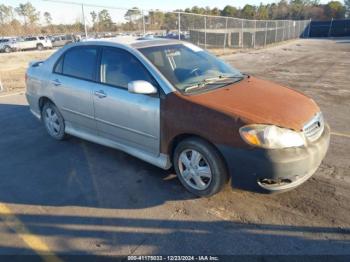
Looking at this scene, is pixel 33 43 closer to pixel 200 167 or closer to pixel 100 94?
pixel 100 94

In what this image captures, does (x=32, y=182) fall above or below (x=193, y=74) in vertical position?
below

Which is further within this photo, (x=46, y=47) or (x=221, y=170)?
(x=46, y=47)

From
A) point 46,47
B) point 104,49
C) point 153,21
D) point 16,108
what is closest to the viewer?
point 104,49

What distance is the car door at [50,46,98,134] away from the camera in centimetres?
436

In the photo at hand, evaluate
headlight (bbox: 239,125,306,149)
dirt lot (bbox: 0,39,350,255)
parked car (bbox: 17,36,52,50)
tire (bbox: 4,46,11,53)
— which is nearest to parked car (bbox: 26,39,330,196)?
headlight (bbox: 239,125,306,149)

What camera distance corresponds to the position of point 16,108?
7.58 meters

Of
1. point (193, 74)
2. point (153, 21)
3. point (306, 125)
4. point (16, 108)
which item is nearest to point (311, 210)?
point (306, 125)

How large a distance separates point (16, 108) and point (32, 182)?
4.34 meters

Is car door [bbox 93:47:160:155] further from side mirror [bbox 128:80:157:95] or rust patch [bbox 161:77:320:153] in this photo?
rust patch [bbox 161:77:320:153]

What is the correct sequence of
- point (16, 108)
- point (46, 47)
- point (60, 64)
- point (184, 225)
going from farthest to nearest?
point (46, 47)
point (16, 108)
point (60, 64)
point (184, 225)

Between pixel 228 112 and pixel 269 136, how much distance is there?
0.46 metres

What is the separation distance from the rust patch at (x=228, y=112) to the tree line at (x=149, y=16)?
12.0 meters

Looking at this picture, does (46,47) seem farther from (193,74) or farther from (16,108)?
(193,74)

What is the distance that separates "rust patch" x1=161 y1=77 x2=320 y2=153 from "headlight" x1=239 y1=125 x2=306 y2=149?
5cm
